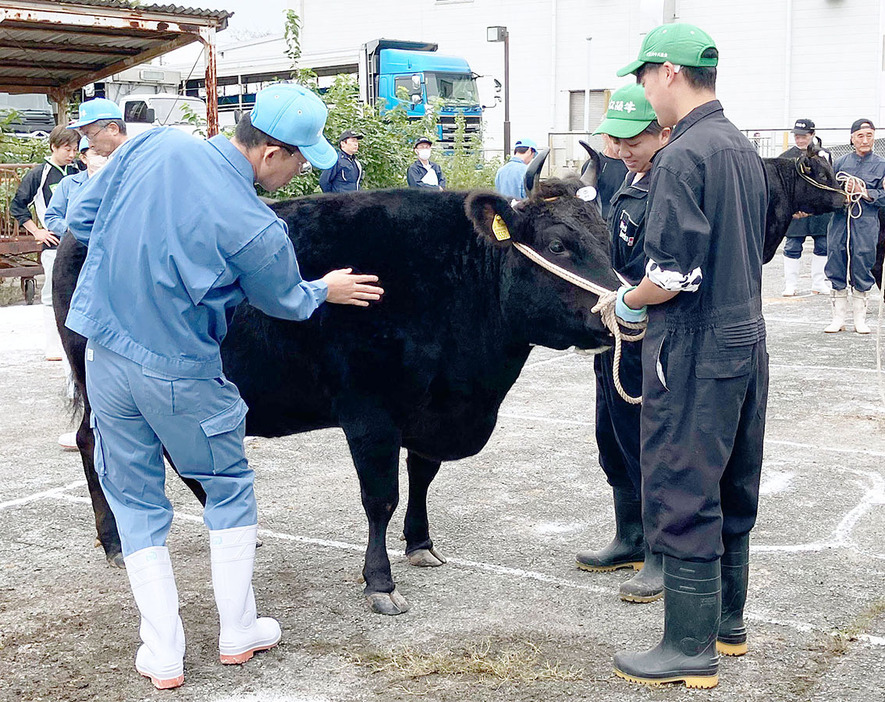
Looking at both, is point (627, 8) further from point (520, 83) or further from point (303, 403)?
point (303, 403)

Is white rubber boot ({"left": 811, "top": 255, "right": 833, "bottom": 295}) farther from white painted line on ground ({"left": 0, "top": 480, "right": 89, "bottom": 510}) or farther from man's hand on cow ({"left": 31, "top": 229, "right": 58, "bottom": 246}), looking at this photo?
white painted line on ground ({"left": 0, "top": 480, "right": 89, "bottom": 510})

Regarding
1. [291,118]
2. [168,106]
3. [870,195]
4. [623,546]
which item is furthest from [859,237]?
[168,106]

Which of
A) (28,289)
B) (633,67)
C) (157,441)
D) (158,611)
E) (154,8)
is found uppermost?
(154,8)

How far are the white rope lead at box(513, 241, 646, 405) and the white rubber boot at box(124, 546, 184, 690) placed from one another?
1.81 m

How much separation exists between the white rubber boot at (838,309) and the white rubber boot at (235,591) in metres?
8.79

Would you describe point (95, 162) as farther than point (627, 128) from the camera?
Yes

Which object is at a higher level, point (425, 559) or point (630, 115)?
point (630, 115)

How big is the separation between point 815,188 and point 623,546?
20.2 feet

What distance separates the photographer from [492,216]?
4125mm

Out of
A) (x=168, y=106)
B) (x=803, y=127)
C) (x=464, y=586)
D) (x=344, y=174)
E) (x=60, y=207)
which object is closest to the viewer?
(x=464, y=586)

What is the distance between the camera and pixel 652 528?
3.41 meters

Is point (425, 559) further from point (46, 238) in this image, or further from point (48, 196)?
point (48, 196)

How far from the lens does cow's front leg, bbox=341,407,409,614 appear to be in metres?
4.13

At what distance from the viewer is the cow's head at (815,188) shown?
370 inches
